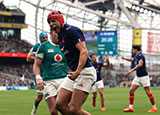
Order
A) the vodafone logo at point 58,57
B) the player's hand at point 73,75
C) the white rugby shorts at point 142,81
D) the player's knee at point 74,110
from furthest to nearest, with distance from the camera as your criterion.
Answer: the white rugby shorts at point 142,81 → the vodafone logo at point 58,57 → the player's knee at point 74,110 → the player's hand at point 73,75

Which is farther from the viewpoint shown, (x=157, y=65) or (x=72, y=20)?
(x=157, y=65)

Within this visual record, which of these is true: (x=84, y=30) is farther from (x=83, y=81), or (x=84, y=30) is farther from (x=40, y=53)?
(x=83, y=81)

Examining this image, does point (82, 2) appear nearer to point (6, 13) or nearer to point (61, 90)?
point (6, 13)

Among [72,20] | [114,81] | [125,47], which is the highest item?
[72,20]

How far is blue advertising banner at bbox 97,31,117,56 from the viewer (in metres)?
49.3

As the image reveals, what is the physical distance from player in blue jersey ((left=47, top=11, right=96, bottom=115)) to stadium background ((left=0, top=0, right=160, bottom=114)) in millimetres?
41843

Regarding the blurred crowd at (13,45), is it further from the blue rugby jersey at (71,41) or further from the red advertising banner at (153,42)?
the blue rugby jersey at (71,41)

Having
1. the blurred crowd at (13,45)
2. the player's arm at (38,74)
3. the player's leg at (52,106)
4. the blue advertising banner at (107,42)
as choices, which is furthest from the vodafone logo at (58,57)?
the blurred crowd at (13,45)

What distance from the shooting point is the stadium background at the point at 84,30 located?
53125mm

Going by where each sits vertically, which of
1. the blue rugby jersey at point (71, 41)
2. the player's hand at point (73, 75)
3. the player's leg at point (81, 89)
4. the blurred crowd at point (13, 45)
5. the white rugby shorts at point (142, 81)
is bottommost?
the blurred crowd at point (13, 45)

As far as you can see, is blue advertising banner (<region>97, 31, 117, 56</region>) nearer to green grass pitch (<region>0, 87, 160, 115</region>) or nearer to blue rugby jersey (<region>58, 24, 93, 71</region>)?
green grass pitch (<region>0, 87, 160, 115</region>)

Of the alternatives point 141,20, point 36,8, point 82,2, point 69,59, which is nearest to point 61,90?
point 69,59

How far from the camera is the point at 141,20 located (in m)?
75.9

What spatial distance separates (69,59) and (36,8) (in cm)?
5791
